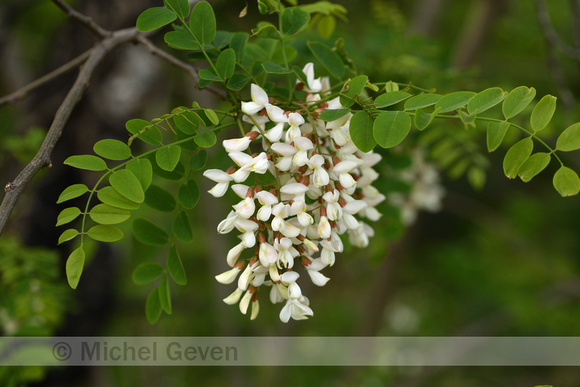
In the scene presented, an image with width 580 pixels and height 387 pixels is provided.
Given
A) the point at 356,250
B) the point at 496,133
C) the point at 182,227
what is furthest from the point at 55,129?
the point at 356,250

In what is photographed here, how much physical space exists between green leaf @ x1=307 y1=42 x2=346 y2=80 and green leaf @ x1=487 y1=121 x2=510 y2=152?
341mm

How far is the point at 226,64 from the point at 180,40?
115 millimetres

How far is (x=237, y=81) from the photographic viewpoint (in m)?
0.88

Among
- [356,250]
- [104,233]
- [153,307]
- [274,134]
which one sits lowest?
[356,250]

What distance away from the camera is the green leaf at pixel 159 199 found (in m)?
0.99

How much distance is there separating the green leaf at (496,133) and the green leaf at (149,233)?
2.25ft

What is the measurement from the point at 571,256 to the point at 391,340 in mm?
1542

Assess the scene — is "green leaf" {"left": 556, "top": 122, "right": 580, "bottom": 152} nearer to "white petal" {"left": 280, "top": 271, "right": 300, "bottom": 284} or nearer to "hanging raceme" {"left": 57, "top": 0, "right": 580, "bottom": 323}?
"hanging raceme" {"left": 57, "top": 0, "right": 580, "bottom": 323}

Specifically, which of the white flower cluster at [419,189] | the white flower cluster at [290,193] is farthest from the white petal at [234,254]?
the white flower cluster at [419,189]

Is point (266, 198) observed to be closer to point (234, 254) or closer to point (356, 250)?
point (234, 254)

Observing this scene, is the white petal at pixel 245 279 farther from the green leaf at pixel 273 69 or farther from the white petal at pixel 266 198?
the green leaf at pixel 273 69

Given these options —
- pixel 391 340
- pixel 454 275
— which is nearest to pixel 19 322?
pixel 391 340

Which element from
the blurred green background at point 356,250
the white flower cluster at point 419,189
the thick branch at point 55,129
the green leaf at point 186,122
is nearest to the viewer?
the thick branch at point 55,129

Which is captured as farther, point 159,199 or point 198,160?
point 159,199
